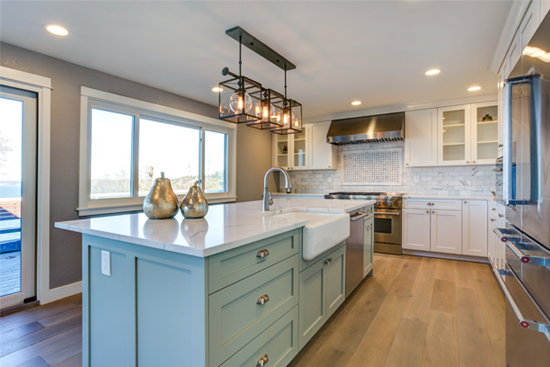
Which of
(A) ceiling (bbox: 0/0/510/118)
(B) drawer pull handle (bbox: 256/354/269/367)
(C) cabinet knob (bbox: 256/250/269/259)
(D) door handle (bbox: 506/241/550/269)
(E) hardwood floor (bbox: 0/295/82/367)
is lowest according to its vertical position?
(E) hardwood floor (bbox: 0/295/82/367)

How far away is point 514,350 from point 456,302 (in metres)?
1.38

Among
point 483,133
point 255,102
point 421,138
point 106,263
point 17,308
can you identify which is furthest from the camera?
point 421,138

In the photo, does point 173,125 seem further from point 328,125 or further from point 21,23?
point 328,125

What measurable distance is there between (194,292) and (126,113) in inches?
119

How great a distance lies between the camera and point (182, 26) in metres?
2.28

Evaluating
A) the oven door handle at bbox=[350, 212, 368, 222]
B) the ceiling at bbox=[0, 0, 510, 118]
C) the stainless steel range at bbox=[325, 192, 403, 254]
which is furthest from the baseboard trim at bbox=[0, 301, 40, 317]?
the stainless steel range at bbox=[325, 192, 403, 254]

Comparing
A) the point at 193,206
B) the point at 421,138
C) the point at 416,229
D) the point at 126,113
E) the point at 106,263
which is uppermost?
the point at 126,113

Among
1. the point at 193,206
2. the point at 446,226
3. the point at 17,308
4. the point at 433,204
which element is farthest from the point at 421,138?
the point at 17,308

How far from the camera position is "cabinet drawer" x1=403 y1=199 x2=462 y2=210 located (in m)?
4.04

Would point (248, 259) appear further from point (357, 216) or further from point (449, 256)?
point (449, 256)

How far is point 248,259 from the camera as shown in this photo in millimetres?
1345

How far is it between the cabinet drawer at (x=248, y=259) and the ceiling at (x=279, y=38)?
1631mm

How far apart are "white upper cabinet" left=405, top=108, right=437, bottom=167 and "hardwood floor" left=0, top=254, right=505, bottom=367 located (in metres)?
2.01

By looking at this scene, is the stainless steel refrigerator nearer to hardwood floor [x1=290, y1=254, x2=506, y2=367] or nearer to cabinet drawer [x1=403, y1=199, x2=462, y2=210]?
hardwood floor [x1=290, y1=254, x2=506, y2=367]
